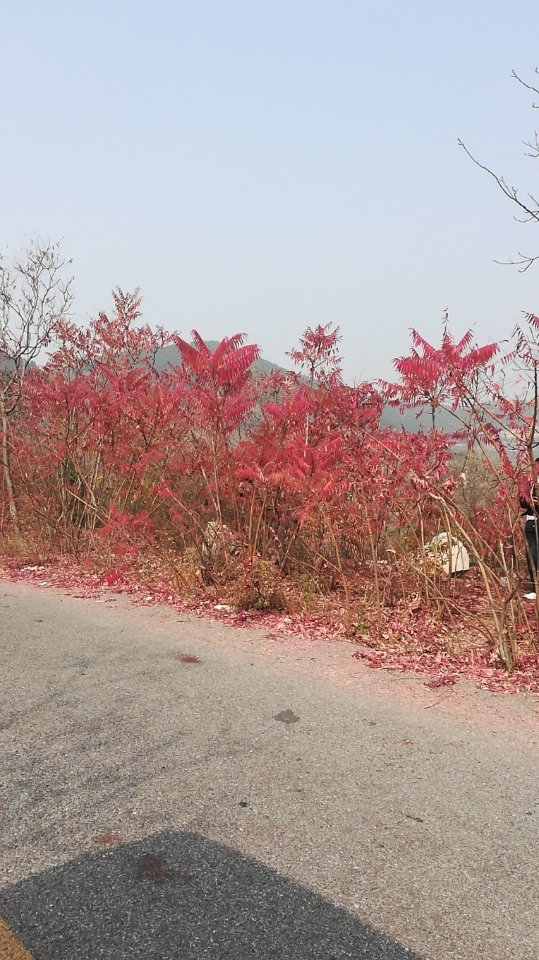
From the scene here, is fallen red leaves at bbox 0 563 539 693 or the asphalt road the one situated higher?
fallen red leaves at bbox 0 563 539 693

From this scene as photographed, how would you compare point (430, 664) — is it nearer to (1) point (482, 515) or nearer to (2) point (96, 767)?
(1) point (482, 515)

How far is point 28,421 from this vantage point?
38.4 ft

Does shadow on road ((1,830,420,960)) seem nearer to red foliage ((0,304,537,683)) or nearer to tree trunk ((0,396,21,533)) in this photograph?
red foliage ((0,304,537,683))

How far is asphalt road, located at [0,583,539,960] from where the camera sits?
2.35 metres

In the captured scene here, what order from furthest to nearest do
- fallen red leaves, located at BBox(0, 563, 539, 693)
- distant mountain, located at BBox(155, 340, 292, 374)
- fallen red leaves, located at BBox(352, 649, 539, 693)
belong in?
distant mountain, located at BBox(155, 340, 292, 374) < fallen red leaves, located at BBox(0, 563, 539, 693) < fallen red leaves, located at BBox(352, 649, 539, 693)

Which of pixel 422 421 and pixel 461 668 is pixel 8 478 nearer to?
pixel 422 421

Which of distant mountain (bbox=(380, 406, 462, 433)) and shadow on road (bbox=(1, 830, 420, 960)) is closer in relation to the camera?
shadow on road (bbox=(1, 830, 420, 960))

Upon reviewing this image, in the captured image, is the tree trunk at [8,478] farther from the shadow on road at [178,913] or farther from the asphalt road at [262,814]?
the shadow on road at [178,913]

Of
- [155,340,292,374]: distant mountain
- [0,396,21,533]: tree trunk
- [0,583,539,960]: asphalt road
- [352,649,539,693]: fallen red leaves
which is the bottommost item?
[0,583,539,960]: asphalt road

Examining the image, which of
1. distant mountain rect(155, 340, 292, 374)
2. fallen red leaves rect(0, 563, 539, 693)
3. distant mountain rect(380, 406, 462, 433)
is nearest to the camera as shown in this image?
fallen red leaves rect(0, 563, 539, 693)

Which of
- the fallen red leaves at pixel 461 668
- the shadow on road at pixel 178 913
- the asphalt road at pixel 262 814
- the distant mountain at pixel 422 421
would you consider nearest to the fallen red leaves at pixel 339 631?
the fallen red leaves at pixel 461 668

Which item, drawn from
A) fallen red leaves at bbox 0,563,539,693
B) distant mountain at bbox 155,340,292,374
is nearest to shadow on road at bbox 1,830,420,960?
fallen red leaves at bbox 0,563,539,693

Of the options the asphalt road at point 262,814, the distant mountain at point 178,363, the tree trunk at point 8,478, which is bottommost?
the asphalt road at point 262,814

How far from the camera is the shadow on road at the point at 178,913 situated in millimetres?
2240
